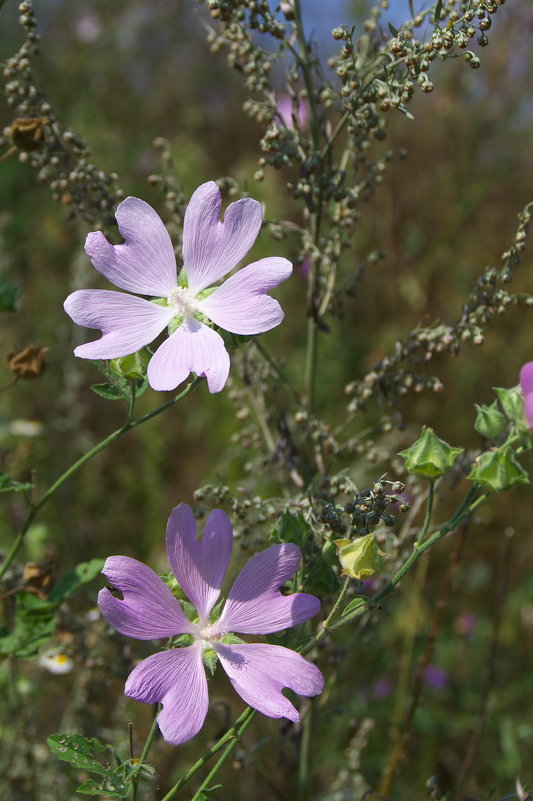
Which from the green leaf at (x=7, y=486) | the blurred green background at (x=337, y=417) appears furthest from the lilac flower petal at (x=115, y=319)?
the blurred green background at (x=337, y=417)

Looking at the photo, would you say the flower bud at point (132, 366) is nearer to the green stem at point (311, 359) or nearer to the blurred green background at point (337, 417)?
the green stem at point (311, 359)

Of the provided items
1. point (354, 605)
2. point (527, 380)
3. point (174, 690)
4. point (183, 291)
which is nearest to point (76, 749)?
point (174, 690)

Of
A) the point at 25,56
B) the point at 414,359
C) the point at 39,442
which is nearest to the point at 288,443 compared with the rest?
the point at 414,359

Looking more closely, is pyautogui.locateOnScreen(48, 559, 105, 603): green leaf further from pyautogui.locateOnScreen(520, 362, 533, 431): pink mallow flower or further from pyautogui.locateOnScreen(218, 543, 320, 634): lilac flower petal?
pyautogui.locateOnScreen(520, 362, 533, 431): pink mallow flower

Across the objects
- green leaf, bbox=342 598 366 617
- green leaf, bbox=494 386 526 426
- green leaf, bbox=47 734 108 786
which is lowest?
green leaf, bbox=47 734 108 786

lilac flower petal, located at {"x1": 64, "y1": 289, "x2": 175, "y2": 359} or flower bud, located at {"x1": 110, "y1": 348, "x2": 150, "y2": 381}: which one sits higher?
lilac flower petal, located at {"x1": 64, "y1": 289, "x2": 175, "y2": 359}

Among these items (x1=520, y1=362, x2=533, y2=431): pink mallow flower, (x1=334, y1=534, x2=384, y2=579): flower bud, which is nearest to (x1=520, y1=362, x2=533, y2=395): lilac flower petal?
(x1=520, y1=362, x2=533, y2=431): pink mallow flower

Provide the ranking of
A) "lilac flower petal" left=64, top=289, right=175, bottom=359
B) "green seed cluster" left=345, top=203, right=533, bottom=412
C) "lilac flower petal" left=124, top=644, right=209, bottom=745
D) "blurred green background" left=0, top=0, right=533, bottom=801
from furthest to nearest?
"blurred green background" left=0, top=0, right=533, bottom=801, "green seed cluster" left=345, top=203, right=533, bottom=412, "lilac flower petal" left=64, top=289, right=175, bottom=359, "lilac flower petal" left=124, top=644, right=209, bottom=745
